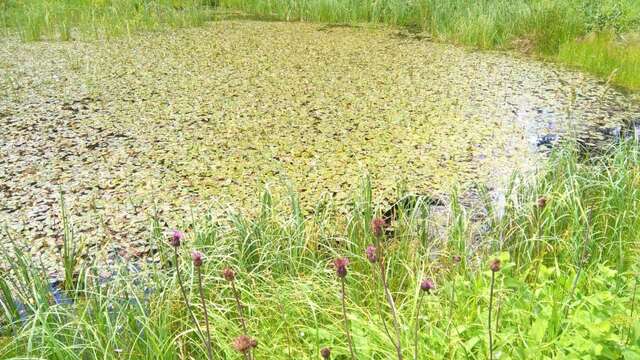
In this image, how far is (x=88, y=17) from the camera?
5.56 metres

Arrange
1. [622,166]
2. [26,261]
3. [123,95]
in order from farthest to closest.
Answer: [123,95], [622,166], [26,261]

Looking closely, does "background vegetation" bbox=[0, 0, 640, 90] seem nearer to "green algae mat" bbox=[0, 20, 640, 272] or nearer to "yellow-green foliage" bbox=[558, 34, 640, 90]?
"yellow-green foliage" bbox=[558, 34, 640, 90]

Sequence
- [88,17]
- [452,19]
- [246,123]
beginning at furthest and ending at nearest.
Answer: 1. [88,17]
2. [452,19]
3. [246,123]

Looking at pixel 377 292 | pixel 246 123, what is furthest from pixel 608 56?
pixel 377 292

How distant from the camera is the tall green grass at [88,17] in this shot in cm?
525

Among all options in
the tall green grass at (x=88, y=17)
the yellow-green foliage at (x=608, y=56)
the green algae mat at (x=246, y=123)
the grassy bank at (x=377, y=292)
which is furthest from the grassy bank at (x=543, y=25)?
the grassy bank at (x=377, y=292)

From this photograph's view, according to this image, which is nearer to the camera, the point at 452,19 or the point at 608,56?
the point at 608,56

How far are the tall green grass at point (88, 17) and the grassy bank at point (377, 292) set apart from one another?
4025 mm

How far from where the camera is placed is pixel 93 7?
595 cm

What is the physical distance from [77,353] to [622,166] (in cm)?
206

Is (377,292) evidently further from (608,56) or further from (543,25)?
(543,25)

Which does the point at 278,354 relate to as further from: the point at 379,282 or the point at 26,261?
the point at 26,261

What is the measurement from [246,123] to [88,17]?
3347mm

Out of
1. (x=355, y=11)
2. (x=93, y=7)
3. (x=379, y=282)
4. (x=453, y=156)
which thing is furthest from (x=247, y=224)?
(x=93, y=7)
